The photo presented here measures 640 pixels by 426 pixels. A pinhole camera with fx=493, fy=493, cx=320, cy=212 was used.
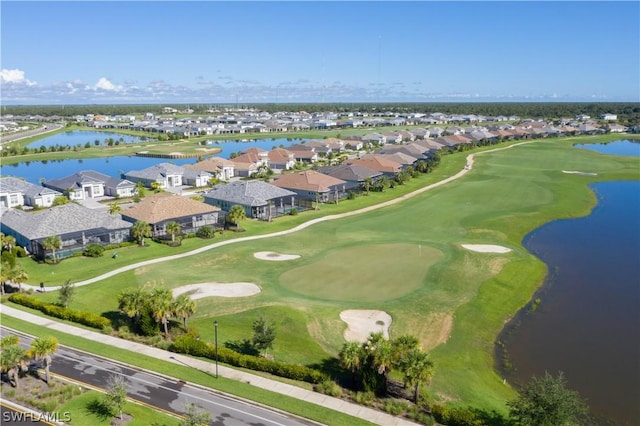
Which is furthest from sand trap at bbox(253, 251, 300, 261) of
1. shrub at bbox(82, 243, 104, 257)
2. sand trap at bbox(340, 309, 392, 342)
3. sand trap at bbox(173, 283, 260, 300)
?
shrub at bbox(82, 243, 104, 257)

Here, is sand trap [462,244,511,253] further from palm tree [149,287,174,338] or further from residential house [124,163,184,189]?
residential house [124,163,184,189]

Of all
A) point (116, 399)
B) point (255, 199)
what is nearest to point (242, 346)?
point (116, 399)

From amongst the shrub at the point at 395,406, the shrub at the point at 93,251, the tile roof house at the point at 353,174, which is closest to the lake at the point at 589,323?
the shrub at the point at 395,406

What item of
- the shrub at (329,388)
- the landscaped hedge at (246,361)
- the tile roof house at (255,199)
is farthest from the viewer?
the tile roof house at (255,199)

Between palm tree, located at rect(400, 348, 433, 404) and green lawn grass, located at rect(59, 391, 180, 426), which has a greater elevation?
palm tree, located at rect(400, 348, 433, 404)

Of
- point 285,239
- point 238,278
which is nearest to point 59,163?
point 285,239

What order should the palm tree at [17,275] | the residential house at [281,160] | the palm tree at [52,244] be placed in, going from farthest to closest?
the residential house at [281,160] < the palm tree at [52,244] < the palm tree at [17,275]

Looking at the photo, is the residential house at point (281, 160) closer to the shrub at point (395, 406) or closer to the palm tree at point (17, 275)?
the palm tree at point (17, 275)

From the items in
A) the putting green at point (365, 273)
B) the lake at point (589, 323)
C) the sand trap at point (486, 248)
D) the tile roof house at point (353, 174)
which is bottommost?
the lake at point (589, 323)
